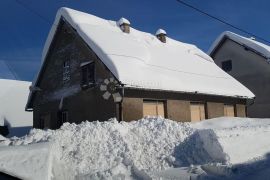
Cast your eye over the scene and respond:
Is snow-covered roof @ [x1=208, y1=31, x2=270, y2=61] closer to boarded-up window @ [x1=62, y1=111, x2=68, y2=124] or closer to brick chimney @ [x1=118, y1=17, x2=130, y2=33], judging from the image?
brick chimney @ [x1=118, y1=17, x2=130, y2=33]

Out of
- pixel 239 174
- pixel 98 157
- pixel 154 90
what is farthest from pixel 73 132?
pixel 154 90

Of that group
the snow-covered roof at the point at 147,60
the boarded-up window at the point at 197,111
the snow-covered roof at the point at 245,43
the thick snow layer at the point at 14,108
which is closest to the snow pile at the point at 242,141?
the snow-covered roof at the point at 147,60

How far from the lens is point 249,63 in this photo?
93.5ft

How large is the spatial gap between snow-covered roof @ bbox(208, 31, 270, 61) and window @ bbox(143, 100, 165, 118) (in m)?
12.3

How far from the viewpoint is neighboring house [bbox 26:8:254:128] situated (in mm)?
16828

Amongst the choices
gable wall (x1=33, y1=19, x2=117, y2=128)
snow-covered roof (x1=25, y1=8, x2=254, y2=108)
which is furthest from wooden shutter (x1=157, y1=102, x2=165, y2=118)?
gable wall (x1=33, y1=19, x2=117, y2=128)

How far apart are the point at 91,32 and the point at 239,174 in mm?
11852

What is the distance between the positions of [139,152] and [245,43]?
20.5 metres

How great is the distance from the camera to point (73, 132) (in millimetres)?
10914

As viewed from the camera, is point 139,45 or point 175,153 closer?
point 175,153

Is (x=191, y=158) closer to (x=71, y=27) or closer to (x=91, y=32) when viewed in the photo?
(x=91, y=32)

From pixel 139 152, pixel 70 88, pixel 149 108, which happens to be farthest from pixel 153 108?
pixel 139 152

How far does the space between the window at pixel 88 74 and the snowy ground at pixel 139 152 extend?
20.9ft

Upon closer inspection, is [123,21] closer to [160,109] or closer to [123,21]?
[123,21]
